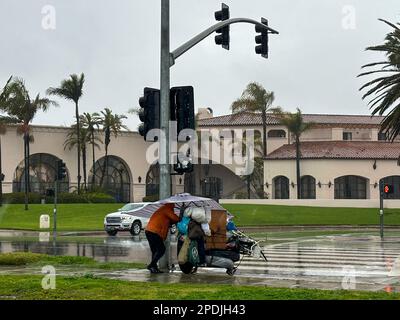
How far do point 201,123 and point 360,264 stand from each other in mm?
63801

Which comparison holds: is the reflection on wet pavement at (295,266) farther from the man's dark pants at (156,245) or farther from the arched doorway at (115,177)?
Answer: the arched doorway at (115,177)

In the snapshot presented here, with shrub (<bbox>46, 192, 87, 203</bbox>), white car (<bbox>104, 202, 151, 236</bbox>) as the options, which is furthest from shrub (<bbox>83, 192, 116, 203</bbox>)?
white car (<bbox>104, 202, 151, 236</bbox>)

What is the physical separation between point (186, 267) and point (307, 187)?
5505 centimetres

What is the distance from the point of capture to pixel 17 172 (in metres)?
65.8

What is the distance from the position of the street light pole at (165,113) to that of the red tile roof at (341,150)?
52679 millimetres

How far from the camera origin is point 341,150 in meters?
69.7

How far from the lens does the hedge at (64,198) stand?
2436 inches

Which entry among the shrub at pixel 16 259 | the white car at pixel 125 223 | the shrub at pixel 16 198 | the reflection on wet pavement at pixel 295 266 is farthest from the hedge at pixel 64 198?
the shrub at pixel 16 259

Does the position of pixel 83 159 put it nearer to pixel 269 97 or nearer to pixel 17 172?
pixel 17 172

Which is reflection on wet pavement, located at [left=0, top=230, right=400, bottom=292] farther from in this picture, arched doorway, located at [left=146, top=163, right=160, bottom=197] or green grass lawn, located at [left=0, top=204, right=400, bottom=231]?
arched doorway, located at [left=146, top=163, right=160, bottom=197]

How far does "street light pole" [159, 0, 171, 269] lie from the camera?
620 inches

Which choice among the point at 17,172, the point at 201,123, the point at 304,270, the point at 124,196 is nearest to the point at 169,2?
the point at 304,270
